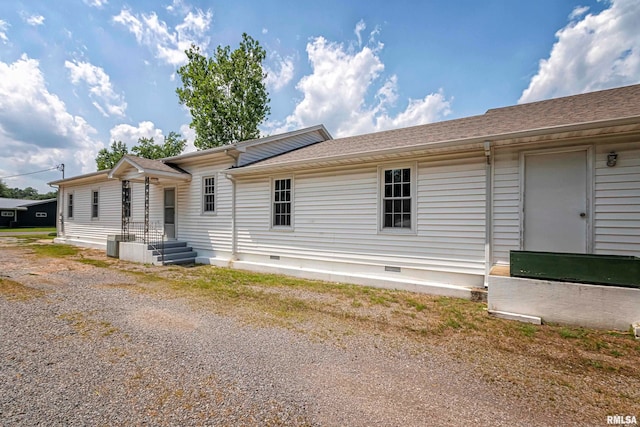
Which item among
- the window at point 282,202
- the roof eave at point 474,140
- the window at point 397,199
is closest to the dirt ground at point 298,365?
the window at point 397,199

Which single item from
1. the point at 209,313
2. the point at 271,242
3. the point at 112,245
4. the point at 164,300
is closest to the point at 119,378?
the point at 209,313

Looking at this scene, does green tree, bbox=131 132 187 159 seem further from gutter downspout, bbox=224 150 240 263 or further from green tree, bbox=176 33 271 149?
gutter downspout, bbox=224 150 240 263

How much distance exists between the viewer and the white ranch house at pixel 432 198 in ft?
15.9

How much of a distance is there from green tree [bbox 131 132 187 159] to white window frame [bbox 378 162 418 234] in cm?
3709

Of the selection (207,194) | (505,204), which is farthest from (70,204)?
(505,204)

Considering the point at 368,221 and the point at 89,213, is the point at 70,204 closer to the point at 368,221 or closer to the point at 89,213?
the point at 89,213

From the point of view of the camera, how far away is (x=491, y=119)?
7.16 m

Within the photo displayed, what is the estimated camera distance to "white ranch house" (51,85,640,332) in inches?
191

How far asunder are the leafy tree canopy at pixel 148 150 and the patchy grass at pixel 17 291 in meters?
34.2

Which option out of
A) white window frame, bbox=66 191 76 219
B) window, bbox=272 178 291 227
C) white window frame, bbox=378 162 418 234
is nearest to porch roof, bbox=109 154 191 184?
window, bbox=272 178 291 227

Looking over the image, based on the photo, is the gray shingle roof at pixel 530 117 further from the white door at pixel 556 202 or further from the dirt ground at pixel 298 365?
the dirt ground at pixel 298 365

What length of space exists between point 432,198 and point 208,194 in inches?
292

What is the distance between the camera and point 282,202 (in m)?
8.47

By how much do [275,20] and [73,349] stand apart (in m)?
13.5
